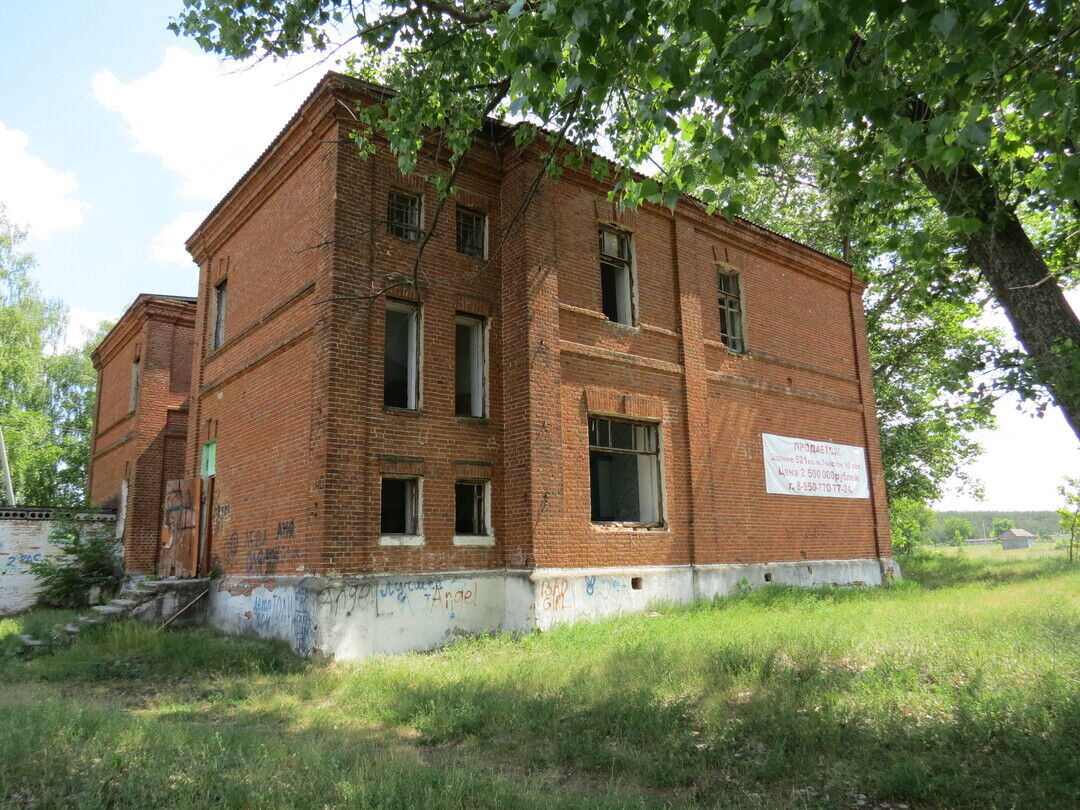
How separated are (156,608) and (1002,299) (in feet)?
40.5

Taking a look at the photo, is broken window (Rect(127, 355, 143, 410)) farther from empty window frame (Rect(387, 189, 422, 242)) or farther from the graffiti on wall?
the graffiti on wall

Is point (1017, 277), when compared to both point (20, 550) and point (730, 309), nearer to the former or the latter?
point (730, 309)

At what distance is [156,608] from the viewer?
1199 cm

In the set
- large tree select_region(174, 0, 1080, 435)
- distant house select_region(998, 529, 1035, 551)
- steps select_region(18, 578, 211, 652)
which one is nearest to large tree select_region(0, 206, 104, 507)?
steps select_region(18, 578, 211, 652)

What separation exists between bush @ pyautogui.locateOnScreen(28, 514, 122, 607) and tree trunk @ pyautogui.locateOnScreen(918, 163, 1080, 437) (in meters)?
18.3

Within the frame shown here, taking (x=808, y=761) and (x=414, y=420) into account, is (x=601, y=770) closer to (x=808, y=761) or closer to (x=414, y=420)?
(x=808, y=761)

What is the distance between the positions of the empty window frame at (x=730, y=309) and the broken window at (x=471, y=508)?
647 cm

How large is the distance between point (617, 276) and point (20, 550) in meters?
15.4

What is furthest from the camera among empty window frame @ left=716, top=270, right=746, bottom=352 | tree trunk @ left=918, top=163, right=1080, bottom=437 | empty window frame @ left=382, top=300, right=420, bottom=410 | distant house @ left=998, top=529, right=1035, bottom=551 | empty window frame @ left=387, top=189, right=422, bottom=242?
distant house @ left=998, top=529, right=1035, bottom=551

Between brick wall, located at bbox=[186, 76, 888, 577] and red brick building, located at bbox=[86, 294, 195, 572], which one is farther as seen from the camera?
red brick building, located at bbox=[86, 294, 195, 572]

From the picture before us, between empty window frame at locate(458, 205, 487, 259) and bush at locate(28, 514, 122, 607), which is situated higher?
empty window frame at locate(458, 205, 487, 259)

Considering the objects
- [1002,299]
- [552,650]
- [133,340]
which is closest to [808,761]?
[1002,299]

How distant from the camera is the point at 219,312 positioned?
1483 centimetres

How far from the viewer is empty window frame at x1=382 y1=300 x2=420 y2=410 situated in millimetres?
11250
